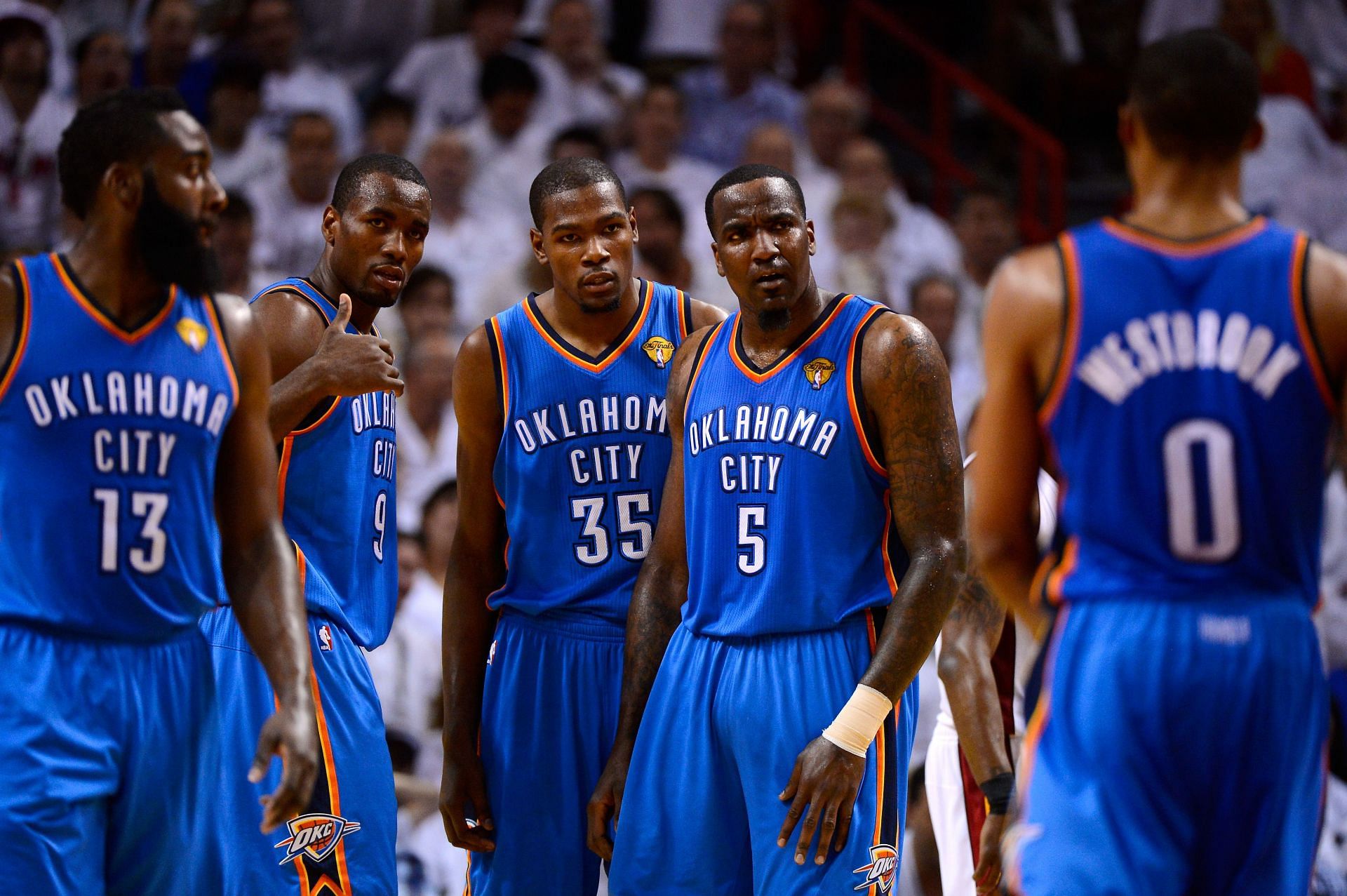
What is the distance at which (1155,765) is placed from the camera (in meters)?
3.07

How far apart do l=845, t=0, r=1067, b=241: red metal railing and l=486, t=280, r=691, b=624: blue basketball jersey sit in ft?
21.4

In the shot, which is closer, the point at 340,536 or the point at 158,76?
the point at 340,536

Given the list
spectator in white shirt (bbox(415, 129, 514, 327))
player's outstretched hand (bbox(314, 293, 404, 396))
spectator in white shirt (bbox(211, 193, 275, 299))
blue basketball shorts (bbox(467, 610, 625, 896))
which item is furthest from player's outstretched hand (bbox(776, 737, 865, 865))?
spectator in white shirt (bbox(415, 129, 514, 327))

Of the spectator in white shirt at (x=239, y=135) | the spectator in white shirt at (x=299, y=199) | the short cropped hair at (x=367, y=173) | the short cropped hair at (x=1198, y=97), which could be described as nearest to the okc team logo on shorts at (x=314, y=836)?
the short cropped hair at (x=367, y=173)

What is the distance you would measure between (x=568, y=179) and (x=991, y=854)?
230cm

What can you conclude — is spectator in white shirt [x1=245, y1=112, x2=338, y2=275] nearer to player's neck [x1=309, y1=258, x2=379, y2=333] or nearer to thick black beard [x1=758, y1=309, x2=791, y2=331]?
player's neck [x1=309, y1=258, x2=379, y2=333]

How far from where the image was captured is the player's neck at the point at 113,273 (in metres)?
3.58

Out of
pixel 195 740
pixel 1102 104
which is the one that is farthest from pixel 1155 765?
pixel 1102 104

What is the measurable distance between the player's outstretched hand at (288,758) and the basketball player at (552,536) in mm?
1435

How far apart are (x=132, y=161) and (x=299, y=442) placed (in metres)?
1.30

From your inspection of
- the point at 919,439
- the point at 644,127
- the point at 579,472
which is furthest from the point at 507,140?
the point at 919,439

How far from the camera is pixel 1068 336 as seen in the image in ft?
10.2

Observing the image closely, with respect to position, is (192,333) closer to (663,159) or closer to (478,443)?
(478,443)

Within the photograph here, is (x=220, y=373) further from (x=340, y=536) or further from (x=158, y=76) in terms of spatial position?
(x=158, y=76)
